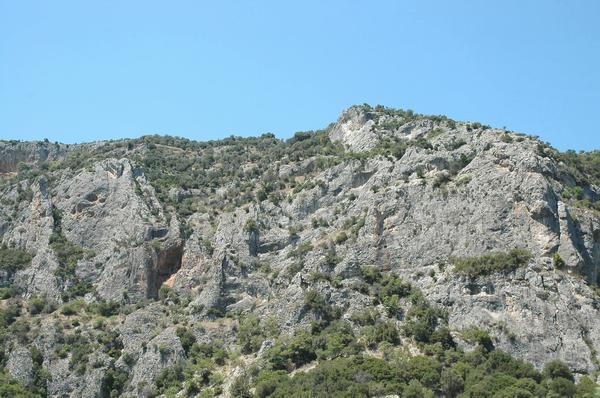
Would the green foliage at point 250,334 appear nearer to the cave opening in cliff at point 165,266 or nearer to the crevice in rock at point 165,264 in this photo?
the cave opening in cliff at point 165,266

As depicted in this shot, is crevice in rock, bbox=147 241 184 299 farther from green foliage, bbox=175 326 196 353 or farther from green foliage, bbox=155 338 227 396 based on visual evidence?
green foliage, bbox=155 338 227 396

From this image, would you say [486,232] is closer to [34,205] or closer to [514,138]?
[514,138]

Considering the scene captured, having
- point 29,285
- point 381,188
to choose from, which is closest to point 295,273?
point 381,188

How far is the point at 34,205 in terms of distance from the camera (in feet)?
295

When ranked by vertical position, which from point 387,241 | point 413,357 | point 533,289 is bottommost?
point 413,357

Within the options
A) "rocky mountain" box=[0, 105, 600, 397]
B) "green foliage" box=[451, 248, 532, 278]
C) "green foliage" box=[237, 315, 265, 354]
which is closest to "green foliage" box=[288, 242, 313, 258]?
"rocky mountain" box=[0, 105, 600, 397]

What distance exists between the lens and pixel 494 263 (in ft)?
219

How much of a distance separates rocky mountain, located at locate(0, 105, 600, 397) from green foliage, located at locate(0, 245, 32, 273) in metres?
0.16

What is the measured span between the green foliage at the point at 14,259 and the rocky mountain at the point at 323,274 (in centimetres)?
16

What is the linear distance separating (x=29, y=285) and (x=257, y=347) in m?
26.0

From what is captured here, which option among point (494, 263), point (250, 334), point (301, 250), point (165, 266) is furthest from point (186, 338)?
point (494, 263)

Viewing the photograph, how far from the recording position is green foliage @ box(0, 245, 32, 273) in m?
82.9

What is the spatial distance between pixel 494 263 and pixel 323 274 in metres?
14.0

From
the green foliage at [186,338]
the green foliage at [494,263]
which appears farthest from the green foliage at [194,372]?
the green foliage at [494,263]
